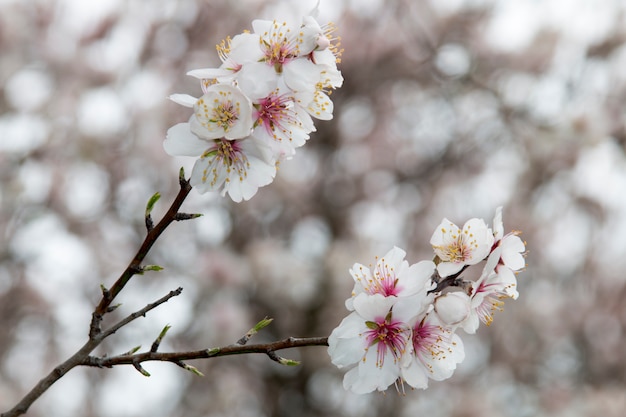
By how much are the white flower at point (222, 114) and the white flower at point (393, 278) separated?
12.3 inches

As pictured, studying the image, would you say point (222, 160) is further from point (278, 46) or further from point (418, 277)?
point (418, 277)

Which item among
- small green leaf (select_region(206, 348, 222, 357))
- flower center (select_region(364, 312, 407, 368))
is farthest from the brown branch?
flower center (select_region(364, 312, 407, 368))

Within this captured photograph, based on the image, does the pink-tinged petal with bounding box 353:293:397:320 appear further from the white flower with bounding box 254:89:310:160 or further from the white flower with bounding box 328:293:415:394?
the white flower with bounding box 254:89:310:160

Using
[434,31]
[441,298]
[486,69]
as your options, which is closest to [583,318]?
[486,69]

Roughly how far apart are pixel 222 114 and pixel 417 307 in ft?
1.45

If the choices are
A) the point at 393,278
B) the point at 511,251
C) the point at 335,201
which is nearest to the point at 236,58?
the point at 393,278

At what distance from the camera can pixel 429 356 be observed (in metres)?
1.26

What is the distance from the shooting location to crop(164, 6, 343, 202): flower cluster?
1166 mm

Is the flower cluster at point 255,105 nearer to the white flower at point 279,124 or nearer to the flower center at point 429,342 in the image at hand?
the white flower at point 279,124

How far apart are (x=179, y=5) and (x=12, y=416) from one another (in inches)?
218

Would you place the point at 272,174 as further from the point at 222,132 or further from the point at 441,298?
the point at 441,298

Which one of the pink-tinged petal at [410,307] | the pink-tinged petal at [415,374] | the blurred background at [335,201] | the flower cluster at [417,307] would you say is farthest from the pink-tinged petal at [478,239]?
the blurred background at [335,201]

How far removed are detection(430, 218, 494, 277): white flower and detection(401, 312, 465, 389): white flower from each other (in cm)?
11

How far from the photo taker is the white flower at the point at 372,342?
1.21 metres
